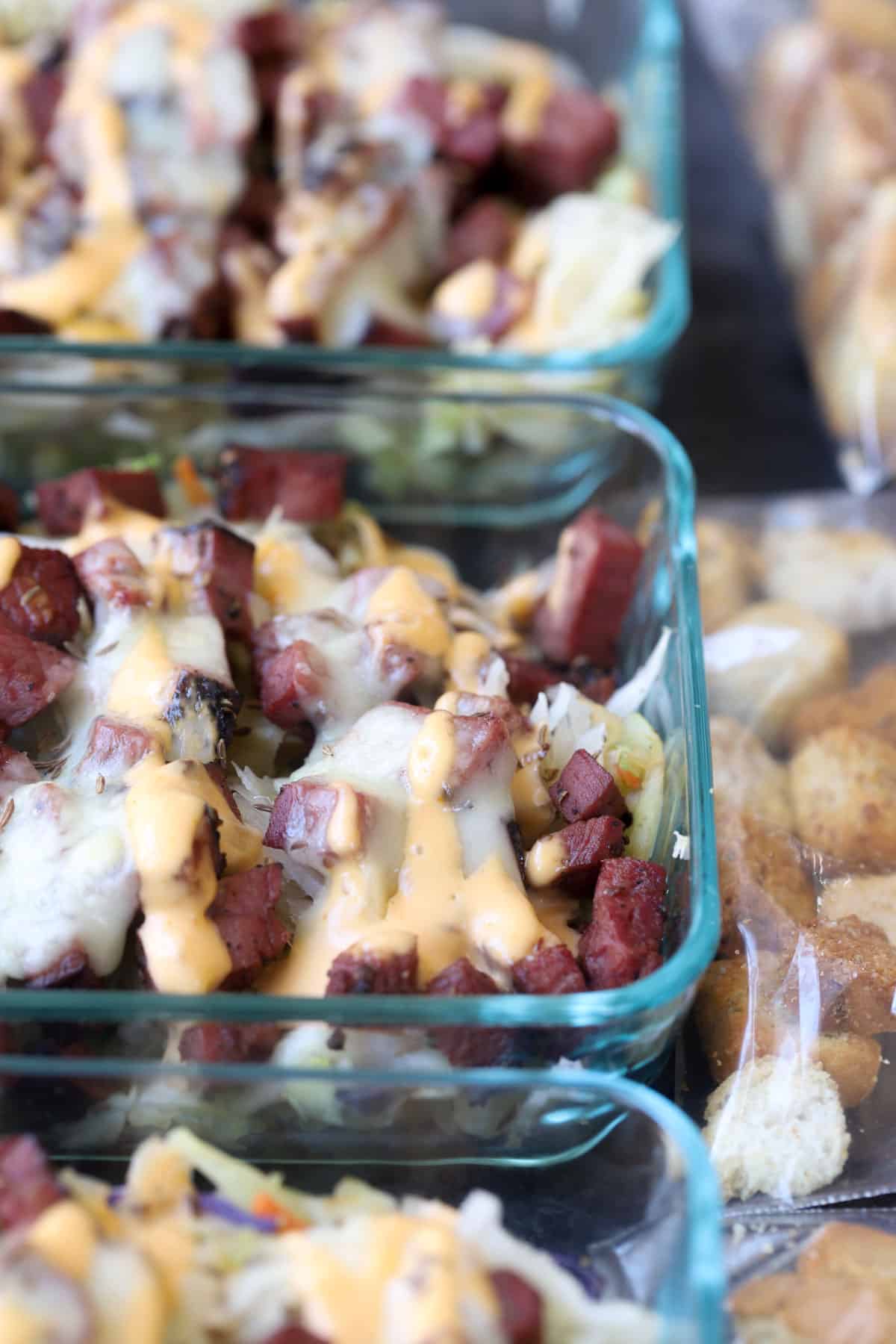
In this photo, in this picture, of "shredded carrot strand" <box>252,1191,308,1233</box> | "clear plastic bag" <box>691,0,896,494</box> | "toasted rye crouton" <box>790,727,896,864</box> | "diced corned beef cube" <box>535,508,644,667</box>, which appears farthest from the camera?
"clear plastic bag" <box>691,0,896,494</box>

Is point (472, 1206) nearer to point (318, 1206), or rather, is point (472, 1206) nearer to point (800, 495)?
point (318, 1206)

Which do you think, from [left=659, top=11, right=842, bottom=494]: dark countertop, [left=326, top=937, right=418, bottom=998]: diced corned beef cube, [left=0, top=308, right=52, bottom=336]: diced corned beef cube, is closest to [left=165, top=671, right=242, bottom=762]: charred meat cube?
[left=326, top=937, right=418, bottom=998]: diced corned beef cube

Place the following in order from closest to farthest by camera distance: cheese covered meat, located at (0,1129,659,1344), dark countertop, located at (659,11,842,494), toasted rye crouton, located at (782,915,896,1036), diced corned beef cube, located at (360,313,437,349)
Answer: cheese covered meat, located at (0,1129,659,1344) < toasted rye crouton, located at (782,915,896,1036) < diced corned beef cube, located at (360,313,437,349) < dark countertop, located at (659,11,842,494)

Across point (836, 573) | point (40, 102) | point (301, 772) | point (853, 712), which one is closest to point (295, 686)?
point (301, 772)

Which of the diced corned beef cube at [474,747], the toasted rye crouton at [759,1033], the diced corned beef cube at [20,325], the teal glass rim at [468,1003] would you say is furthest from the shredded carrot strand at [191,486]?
the toasted rye crouton at [759,1033]

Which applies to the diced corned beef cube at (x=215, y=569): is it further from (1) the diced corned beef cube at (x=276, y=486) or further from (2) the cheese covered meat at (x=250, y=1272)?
(2) the cheese covered meat at (x=250, y=1272)

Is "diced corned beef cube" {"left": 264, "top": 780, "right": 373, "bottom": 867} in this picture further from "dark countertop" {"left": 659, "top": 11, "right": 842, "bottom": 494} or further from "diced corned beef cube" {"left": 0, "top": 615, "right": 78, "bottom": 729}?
"dark countertop" {"left": 659, "top": 11, "right": 842, "bottom": 494}

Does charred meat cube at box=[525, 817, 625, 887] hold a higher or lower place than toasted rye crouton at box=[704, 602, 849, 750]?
higher
